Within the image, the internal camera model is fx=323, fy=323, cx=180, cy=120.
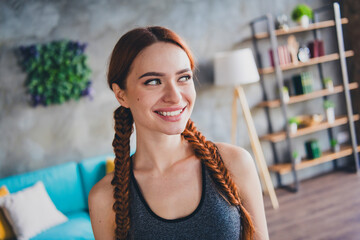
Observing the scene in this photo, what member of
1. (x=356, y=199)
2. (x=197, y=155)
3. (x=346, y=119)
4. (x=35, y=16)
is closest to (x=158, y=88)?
(x=197, y=155)

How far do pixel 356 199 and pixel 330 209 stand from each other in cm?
36

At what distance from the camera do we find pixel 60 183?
329 centimetres

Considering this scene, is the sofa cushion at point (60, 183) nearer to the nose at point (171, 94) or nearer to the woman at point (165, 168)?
the woman at point (165, 168)

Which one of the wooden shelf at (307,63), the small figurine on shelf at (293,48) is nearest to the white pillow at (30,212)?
the wooden shelf at (307,63)

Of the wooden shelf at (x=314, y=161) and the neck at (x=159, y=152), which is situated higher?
the neck at (x=159, y=152)

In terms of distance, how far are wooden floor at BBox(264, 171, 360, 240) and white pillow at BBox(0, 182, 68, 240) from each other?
207 cm

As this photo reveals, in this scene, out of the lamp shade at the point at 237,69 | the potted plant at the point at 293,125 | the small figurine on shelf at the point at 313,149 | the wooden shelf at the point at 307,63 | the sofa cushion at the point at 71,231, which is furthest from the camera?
the small figurine on shelf at the point at 313,149

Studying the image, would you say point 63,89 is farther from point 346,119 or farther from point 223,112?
point 346,119

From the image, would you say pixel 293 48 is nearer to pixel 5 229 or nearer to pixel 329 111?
pixel 329 111

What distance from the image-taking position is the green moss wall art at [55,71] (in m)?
3.44

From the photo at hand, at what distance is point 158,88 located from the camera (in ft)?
3.33

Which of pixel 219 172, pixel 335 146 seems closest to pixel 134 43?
pixel 219 172

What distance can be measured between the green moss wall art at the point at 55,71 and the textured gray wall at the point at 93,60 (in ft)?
0.27

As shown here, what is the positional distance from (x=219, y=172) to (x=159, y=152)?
23 centimetres
